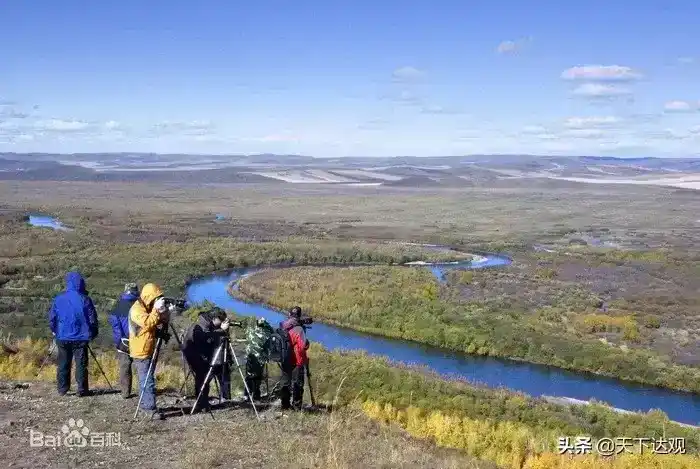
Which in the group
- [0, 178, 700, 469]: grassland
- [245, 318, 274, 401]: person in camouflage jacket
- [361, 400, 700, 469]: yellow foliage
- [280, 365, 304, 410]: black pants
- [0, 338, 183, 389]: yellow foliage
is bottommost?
[0, 178, 700, 469]: grassland

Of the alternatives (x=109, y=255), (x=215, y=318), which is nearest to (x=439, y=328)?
(x=215, y=318)

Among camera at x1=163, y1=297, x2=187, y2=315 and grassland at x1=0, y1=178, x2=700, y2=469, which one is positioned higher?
camera at x1=163, y1=297, x2=187, y2=315

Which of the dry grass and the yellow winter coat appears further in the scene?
the dry grass

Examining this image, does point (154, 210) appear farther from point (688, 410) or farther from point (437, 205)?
point (688, 410)

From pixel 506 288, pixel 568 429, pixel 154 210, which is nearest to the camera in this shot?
pixel 568 429

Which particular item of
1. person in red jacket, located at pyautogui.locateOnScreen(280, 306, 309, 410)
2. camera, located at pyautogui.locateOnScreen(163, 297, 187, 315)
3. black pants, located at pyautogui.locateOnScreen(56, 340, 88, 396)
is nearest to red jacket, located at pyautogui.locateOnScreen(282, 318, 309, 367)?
person in red jacket, located at pyautogui.locateOnScreen(280, 306, 309, 410)

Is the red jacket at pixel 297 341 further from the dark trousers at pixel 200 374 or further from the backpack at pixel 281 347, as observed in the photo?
the dark trousers at pixel 200 374

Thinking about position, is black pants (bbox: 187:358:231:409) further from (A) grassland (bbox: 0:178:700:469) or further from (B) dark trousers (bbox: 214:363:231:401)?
(A) grassland (bbox: 0:178:700:469)

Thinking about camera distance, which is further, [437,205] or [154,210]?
[437,205]
